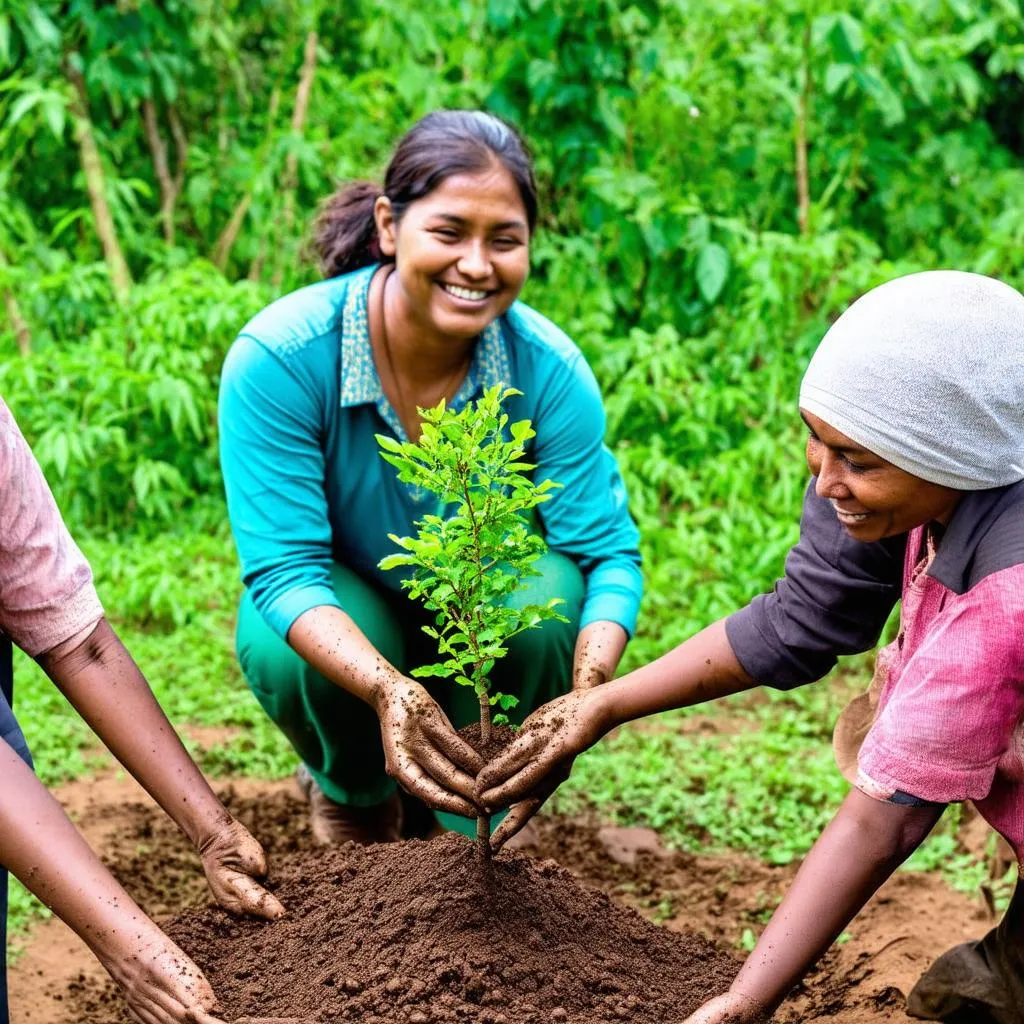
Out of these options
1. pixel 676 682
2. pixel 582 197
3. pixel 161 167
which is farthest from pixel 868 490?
pixel 161 167

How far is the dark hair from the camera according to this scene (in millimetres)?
2818

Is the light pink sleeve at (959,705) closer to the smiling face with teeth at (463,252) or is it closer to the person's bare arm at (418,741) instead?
the person's bare arm at (418,741)

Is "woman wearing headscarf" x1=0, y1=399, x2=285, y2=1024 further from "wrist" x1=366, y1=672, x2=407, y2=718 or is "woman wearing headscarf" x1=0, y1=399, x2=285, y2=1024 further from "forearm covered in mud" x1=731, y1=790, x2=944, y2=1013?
"forearm covered in mud" x1=731, y1=790, x2=944, y2=1013

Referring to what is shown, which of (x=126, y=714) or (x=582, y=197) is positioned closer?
(x=126, y=714)

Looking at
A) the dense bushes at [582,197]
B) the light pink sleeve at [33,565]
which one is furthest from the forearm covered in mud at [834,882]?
the dense bushes at [582,197]

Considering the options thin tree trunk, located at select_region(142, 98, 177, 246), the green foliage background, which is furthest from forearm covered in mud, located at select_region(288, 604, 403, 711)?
thin tree trunk, located at select_region(142, 98, 177, 246)

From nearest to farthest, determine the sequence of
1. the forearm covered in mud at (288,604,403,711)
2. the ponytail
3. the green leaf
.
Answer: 1. the forearm covered in mud at (288,604,403,711)
2. the ponytail
3. the green leaf

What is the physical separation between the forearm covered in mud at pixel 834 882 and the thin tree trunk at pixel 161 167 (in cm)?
481

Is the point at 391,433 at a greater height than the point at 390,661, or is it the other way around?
the point at 391,433

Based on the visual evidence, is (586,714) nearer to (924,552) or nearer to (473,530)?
(473,530)

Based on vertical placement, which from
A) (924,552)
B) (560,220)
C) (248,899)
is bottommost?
(248,899)

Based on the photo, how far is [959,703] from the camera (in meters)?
1.93

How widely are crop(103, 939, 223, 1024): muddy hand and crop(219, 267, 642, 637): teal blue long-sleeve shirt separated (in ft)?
2.85

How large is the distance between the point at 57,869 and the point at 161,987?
0.23 metres
